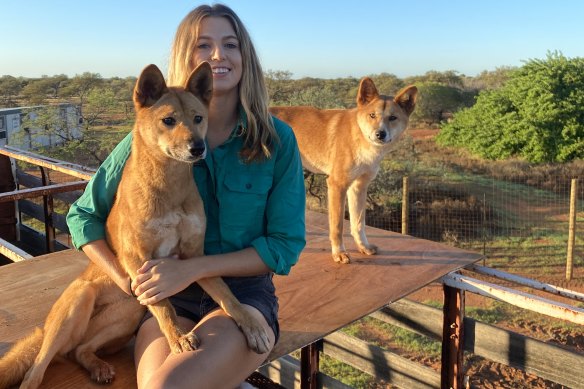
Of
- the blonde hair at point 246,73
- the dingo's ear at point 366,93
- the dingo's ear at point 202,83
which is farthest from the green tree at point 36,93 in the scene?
the dingo's ear at point 202,83

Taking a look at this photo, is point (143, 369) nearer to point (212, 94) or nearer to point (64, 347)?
point (64, 347)

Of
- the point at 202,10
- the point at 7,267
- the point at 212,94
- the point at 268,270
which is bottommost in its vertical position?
the point at 7,267

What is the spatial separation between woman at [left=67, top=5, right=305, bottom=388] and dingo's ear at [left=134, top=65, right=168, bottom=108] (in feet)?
0.94

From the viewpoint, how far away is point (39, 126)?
62.1ft

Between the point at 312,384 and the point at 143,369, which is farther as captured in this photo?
the point at 312,384

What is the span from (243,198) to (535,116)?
54.6ft

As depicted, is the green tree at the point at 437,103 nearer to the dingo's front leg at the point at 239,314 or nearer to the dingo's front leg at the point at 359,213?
the dingo's front leg at the point at 359,213

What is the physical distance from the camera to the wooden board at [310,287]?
2676 mm

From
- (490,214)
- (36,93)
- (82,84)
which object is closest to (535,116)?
(490,214)

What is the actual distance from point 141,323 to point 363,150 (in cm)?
275

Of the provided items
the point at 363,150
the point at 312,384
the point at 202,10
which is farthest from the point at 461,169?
the point at 202,10

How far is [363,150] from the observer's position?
4699mm

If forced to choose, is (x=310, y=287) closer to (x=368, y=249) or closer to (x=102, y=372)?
(x=368, y=249)

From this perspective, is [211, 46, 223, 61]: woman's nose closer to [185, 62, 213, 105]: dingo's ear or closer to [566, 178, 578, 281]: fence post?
[185, 62, 213, 105]: dingo's ear
